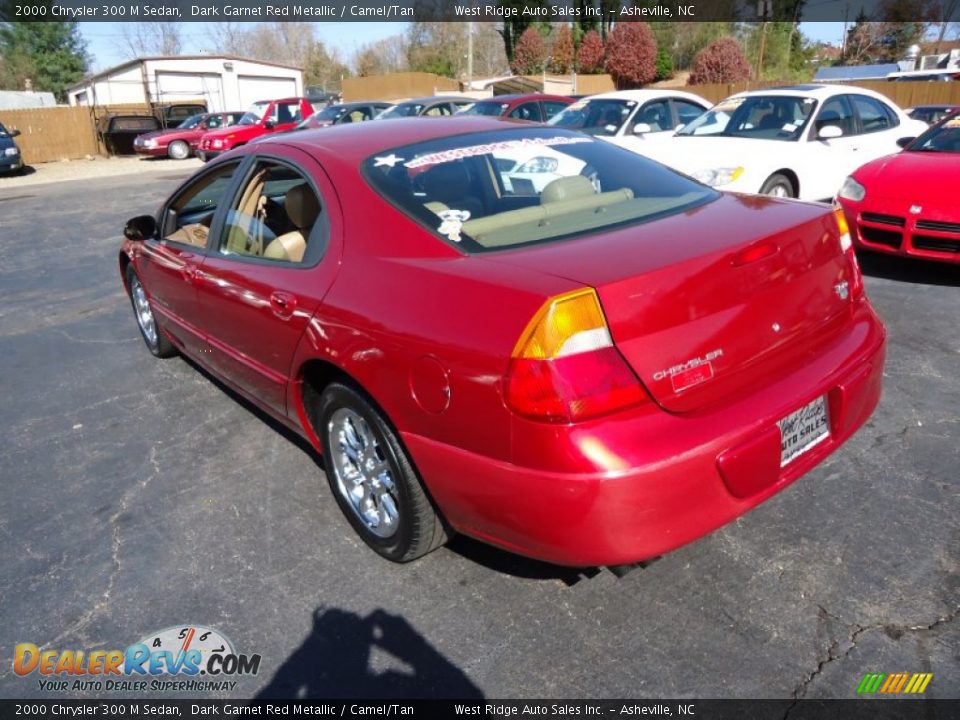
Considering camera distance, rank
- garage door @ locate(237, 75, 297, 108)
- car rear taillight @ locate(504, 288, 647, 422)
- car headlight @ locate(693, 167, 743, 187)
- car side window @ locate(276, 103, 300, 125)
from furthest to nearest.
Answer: garage door @ locate(237, 75, 297, 108) → car side window @ locate(276, 103, 300, 125) → car headlight @ locate(693, 167, 743, 187) → car rear taillight @ locate(504, 288, 647, 422)

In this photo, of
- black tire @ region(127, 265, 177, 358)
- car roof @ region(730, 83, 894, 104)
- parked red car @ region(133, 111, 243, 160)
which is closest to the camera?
black tire @ region(127, 265, 177, 358)

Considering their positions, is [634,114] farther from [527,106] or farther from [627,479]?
[627,479]

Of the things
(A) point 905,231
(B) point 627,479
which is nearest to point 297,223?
(B) point 627,479

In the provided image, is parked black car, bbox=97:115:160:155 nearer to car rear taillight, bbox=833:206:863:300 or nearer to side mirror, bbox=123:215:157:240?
side mirror, bbox=123:215:157:240

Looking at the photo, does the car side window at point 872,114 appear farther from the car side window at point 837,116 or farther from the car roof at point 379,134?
the car roof at point 379,134

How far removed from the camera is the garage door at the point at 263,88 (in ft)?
121

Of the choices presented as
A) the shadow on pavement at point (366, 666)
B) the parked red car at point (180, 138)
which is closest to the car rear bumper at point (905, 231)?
the shadow on pavement at point (366, 666)

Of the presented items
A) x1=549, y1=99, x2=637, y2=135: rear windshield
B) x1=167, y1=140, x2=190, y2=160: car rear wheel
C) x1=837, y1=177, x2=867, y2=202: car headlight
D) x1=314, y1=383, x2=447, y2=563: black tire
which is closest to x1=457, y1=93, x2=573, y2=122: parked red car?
x1=549, y1=99, x2=637, y2=135: rear windshield

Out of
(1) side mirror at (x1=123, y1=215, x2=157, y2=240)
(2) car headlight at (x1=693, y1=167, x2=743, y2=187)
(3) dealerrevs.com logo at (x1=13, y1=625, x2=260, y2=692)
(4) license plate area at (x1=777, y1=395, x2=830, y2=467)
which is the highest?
→ (1) side mirror at (x1=123, y1=215, x2=157, y2=240)

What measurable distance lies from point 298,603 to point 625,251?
5.54 ft

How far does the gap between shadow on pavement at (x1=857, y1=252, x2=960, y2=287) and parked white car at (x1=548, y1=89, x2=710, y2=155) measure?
3.23 meters

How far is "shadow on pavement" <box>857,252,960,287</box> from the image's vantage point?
5.95 m

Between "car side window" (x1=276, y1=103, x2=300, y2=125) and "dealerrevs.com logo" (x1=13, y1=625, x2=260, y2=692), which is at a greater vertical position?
"car side window" (x1=276, y1=103, x2=300, y2=125)

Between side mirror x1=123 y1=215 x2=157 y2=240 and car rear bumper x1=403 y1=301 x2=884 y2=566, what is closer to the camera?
car rear bumper x1=403 y1=301 x2=884 y2=566
